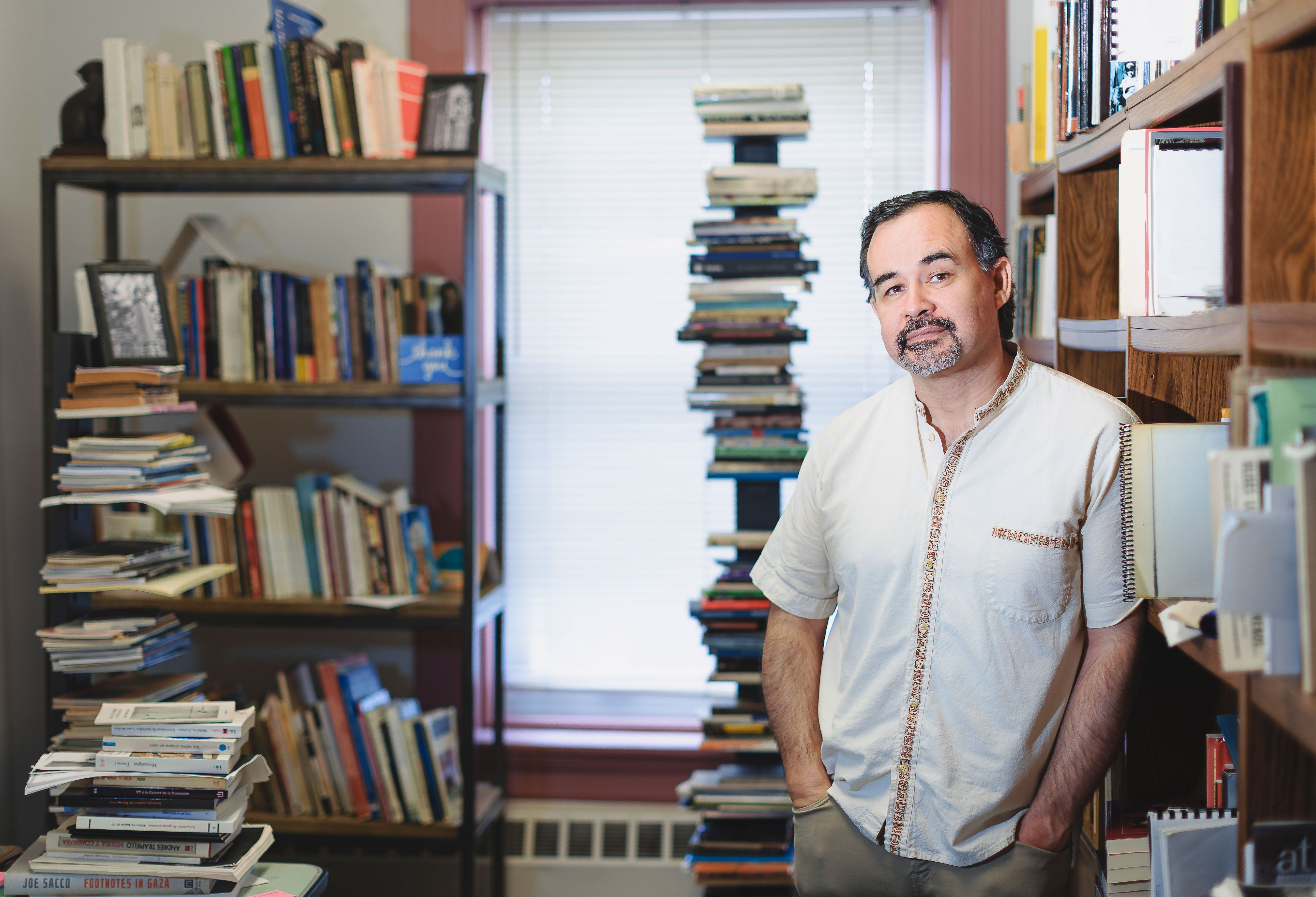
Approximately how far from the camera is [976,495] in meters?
1.41

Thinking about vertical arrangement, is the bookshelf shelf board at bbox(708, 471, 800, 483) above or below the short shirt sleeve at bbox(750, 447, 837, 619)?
above

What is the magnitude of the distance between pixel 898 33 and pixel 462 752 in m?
2.10

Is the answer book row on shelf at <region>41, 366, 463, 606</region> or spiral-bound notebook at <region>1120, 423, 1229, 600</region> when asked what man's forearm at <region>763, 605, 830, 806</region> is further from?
book row on shelf at <region>41, 366, 463, 606</region>

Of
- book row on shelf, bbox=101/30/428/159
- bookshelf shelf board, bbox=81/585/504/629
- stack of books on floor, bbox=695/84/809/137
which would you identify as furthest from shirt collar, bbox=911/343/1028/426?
book row on shelf, bbox=101/30/428/159

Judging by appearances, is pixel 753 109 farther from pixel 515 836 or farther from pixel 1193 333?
pixel 515 836

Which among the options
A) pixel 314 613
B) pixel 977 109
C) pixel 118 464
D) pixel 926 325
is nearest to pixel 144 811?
pixel 118 464

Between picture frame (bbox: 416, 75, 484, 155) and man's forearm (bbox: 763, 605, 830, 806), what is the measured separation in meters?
1.24

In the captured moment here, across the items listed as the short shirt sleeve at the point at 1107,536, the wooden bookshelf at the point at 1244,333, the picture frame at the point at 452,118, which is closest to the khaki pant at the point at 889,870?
the wooden bookshelf at the point at 1244,333

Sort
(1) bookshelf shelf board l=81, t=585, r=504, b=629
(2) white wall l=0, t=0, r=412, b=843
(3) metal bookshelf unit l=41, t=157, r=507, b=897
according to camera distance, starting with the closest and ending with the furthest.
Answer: (3) metal bookshelf unit l=41, t=157, r=507, b=897
(1) bookshelf shelf board l=81, t=585, r=504, b=629
(2) white wall l=0, t=0, r=412, b=843

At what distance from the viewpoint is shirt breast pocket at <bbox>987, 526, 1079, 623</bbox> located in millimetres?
1364

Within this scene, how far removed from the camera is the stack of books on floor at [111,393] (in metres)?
1.86

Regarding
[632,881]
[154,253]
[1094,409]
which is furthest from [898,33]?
[632,881]

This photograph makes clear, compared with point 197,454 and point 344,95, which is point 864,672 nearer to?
point 197,454

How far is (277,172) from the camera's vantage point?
216 centimetres
